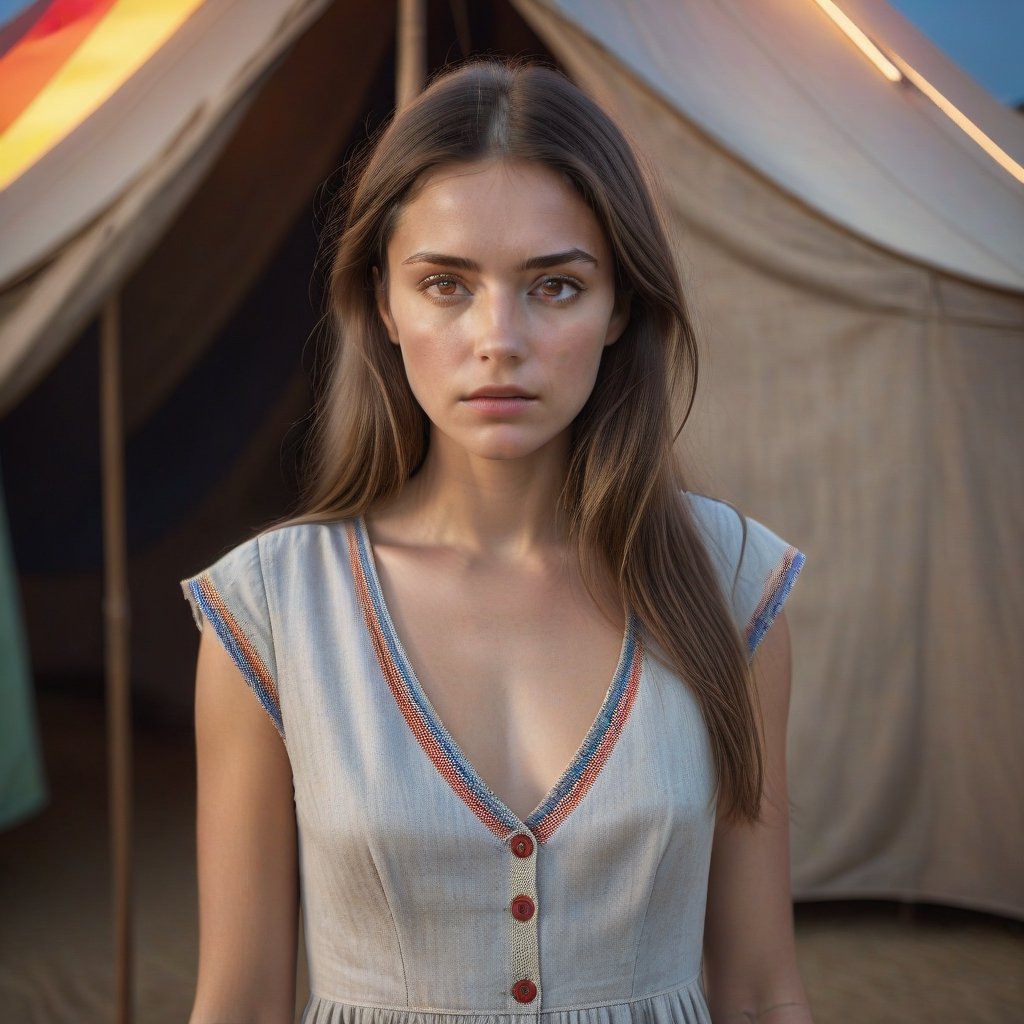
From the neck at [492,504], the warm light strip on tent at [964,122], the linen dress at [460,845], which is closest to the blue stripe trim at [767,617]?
the linen dress at [460,845]

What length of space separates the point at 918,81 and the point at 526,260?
8.06 ft

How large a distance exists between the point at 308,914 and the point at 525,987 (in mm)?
212

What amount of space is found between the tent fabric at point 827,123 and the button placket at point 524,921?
7.08ft

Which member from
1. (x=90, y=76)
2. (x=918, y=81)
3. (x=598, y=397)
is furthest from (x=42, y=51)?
(x=598, y=397)

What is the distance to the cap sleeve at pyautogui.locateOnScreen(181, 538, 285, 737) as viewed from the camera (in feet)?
3.71

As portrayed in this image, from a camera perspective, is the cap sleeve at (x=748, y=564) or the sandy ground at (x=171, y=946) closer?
the cap sleeve at (x=748, y=564)

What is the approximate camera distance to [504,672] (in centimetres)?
118

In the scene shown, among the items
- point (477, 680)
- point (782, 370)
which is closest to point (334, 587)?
point (477, 680)

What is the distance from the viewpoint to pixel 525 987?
1.09 metres

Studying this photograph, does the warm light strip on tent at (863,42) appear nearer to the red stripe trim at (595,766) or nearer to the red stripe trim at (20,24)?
the red stripe trim at (20,24)

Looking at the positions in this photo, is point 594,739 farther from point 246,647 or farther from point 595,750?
point 246,647

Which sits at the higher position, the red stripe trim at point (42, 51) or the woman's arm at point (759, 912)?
the red stripe trim at point (42, 51)

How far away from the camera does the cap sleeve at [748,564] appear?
4.00ft

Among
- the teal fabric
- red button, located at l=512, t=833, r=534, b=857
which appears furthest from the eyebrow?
the teal fabric
